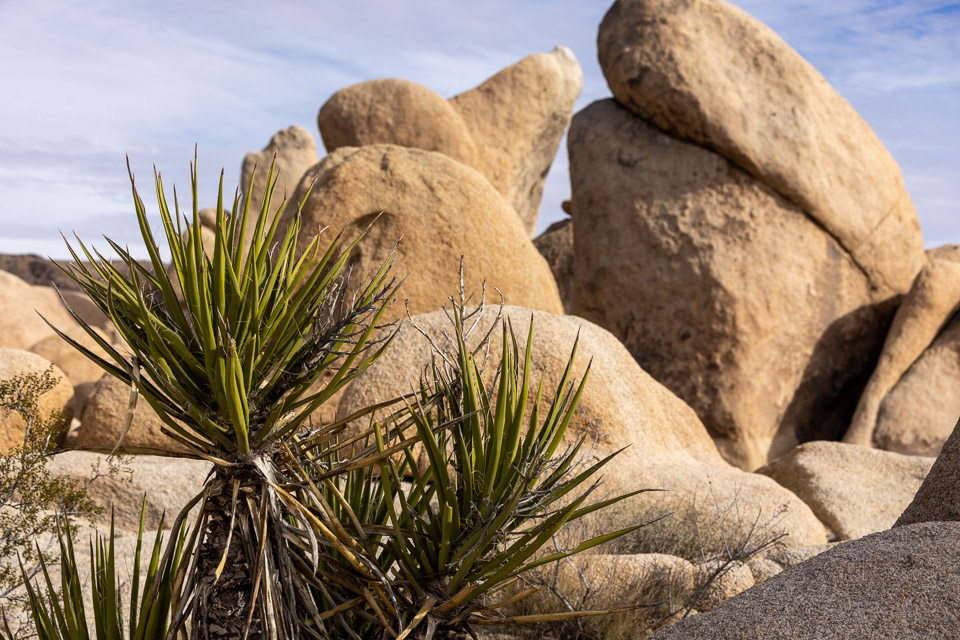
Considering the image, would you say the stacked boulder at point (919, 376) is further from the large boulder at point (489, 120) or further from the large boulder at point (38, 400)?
the large boulder at point (38, 400)

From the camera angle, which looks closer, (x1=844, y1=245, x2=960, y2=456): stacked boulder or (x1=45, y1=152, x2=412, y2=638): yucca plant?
(x1=45, y1=152, x2=412, y2=638): yucca plant

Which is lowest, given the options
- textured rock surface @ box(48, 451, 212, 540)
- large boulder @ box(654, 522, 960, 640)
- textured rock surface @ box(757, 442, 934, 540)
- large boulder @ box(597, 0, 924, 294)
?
textured rock surface @ box(48, 451, 212, 540)

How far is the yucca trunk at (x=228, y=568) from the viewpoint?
2.41 meters

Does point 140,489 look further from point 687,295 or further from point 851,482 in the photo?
point 687,295

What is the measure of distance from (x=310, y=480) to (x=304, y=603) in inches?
14.7

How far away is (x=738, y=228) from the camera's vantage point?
11.2 metres

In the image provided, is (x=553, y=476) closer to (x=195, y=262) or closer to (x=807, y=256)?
(x=195, y=262)

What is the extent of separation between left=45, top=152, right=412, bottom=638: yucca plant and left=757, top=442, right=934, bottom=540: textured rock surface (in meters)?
6.37

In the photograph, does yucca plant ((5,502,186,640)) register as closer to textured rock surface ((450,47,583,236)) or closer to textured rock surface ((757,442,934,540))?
textured rock surface ((757,442,934,540))

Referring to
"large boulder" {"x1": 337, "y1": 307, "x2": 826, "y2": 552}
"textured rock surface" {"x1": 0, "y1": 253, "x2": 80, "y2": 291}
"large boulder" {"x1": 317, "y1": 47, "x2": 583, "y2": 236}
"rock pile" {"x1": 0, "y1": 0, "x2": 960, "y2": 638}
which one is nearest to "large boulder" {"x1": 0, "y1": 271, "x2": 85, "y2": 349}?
"rock pile" {"x1": 0, "y1": 0, "x2": 960, "y2": 638}

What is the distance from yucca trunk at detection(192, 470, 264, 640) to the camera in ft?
7.89

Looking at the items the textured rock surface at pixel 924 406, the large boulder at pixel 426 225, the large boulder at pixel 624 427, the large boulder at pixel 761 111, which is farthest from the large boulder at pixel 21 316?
the textured rock surface at pixel 924 406

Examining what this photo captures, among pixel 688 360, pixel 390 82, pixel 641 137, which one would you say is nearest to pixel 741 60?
pixel 641 137

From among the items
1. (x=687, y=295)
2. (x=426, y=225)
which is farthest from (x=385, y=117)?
(x=426, y=225)
